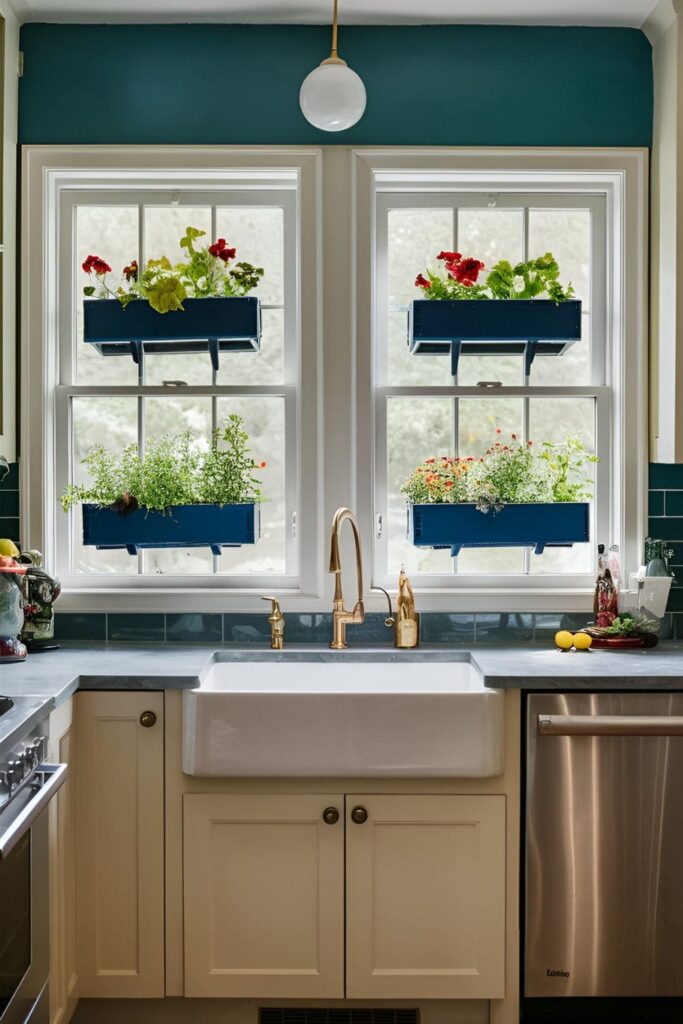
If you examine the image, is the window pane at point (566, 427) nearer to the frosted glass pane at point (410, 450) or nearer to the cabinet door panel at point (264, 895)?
the frosted glass pane at point (410, 450)

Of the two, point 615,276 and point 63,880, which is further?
point 615,276

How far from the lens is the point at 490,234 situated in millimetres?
2967

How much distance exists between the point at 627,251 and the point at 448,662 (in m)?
1.40

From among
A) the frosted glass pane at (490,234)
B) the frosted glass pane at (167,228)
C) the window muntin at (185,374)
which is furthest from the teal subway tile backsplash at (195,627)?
the frosted glass pane at (490,234)

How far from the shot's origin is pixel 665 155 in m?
2.75

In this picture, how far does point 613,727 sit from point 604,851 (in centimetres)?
32

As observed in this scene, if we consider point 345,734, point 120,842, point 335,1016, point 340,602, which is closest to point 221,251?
point 340,602

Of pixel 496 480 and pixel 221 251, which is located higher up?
pixel 221 251

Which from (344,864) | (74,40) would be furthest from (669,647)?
(74,40)

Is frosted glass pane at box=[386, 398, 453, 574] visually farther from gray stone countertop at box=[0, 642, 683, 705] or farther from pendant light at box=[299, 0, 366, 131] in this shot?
pendant light at box=[299, 0, 366, 131]

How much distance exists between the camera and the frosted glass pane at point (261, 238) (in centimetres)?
296

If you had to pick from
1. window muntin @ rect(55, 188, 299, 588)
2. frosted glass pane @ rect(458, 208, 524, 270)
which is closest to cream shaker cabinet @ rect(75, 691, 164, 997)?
window muntin @ rect(55, 188, 299, 588)

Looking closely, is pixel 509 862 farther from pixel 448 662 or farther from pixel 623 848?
pixel 448 662

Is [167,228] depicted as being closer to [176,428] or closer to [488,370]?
[176,428]
